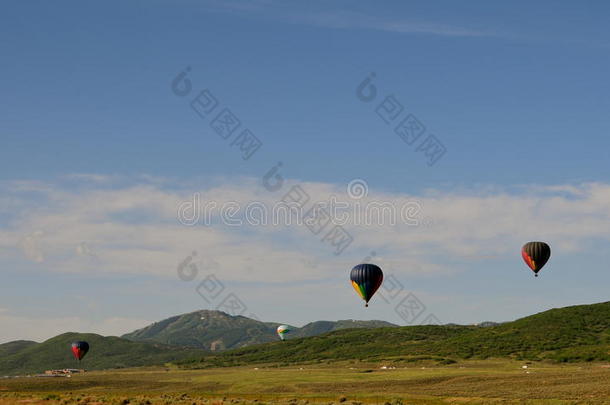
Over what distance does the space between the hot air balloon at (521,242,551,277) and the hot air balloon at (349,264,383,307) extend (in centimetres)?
2912

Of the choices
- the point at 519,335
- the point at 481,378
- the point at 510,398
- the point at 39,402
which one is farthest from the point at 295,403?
the point at 519,335

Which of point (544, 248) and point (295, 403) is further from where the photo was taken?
point (544, 248)

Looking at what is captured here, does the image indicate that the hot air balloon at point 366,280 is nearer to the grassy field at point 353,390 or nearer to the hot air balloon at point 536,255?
the grassy field at point 353,390

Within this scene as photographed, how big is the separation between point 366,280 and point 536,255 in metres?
33.0

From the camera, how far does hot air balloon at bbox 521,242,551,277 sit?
123688mm

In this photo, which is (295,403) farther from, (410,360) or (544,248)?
(410,360)

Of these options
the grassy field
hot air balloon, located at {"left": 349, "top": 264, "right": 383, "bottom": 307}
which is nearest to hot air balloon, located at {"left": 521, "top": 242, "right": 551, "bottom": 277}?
the grassy field

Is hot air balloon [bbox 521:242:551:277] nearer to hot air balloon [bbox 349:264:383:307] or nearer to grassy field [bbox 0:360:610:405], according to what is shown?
grassy field [bbox 0:360:610:405]

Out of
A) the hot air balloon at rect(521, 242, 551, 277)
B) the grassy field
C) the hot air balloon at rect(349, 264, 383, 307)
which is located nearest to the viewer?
the grassy field

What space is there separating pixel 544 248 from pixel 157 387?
7004cm

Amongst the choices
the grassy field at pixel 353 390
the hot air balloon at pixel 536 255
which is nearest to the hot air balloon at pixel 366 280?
the grassy field at pixel 353 390

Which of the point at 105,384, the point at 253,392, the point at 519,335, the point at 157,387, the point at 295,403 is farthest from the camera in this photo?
the point at 519,335

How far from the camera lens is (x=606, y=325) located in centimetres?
18975

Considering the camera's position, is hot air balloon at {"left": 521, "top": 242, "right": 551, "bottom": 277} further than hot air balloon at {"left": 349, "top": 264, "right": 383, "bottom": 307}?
Yes
